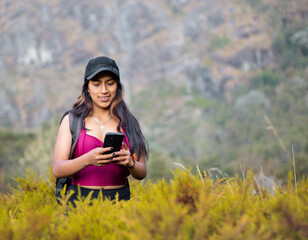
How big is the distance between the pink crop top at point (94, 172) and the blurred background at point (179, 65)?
1722 inches

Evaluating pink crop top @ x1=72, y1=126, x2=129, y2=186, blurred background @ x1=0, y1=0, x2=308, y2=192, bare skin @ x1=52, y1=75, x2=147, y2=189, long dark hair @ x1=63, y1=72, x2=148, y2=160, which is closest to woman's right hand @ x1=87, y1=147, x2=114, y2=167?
bare skin @ x1=52, y1=75, x2=147, y2=189

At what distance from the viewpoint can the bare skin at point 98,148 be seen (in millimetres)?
2009

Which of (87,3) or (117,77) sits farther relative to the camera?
(87,3)

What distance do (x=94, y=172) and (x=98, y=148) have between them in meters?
0.43

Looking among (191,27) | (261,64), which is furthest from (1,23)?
(261,64)

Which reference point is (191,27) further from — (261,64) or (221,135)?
(221,135)

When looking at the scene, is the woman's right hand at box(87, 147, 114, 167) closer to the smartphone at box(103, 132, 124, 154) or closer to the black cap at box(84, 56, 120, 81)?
the smartphone at box(103, 132, 124, 154)

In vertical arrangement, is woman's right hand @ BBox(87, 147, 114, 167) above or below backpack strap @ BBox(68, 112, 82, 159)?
below

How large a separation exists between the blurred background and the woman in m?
43.6

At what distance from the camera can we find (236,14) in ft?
427

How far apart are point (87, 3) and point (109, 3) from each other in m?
10.9

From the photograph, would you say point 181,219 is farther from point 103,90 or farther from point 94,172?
point 103,90

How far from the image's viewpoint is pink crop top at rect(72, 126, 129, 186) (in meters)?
2.33

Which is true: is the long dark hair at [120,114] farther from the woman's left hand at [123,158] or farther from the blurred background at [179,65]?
the blurred background at [179,65]
